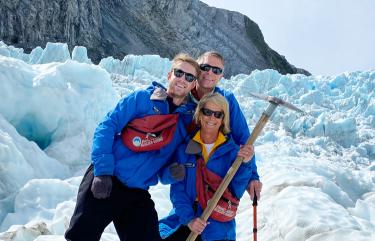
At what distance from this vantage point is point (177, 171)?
2365 mm

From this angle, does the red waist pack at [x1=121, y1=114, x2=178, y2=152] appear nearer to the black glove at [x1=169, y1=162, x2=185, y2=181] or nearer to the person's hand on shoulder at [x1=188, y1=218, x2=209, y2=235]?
the black glove at [x1=169, y1=162, x2=185, y2=181]

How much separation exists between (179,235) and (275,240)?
1.51 meters

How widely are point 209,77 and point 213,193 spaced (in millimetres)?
586

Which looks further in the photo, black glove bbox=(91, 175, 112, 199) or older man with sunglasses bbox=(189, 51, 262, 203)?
older man with sunglasses bbox=(189, 51, 262, 203)

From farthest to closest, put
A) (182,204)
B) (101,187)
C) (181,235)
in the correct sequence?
(181,235)
(182,204)
(101,187)

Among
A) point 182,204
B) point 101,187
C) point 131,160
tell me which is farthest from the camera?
point 182,204

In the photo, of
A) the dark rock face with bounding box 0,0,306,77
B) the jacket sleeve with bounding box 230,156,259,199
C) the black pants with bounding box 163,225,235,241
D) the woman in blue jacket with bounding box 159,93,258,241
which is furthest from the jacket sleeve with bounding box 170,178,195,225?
the dark rock face with bounding box 0,0,306,77

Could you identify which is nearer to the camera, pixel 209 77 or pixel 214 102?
pixel 214 102

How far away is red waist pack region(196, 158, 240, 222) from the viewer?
96.3 inches

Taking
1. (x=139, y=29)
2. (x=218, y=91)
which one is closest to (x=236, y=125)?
(x=218, y=91)

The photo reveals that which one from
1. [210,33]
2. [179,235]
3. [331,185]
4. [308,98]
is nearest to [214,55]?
[179,235]

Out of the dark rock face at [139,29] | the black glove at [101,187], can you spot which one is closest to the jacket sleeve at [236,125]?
the black glove at [101,187]

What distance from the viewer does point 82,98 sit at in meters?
7.39

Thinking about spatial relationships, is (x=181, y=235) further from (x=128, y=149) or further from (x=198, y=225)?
(x=128, y=149)
